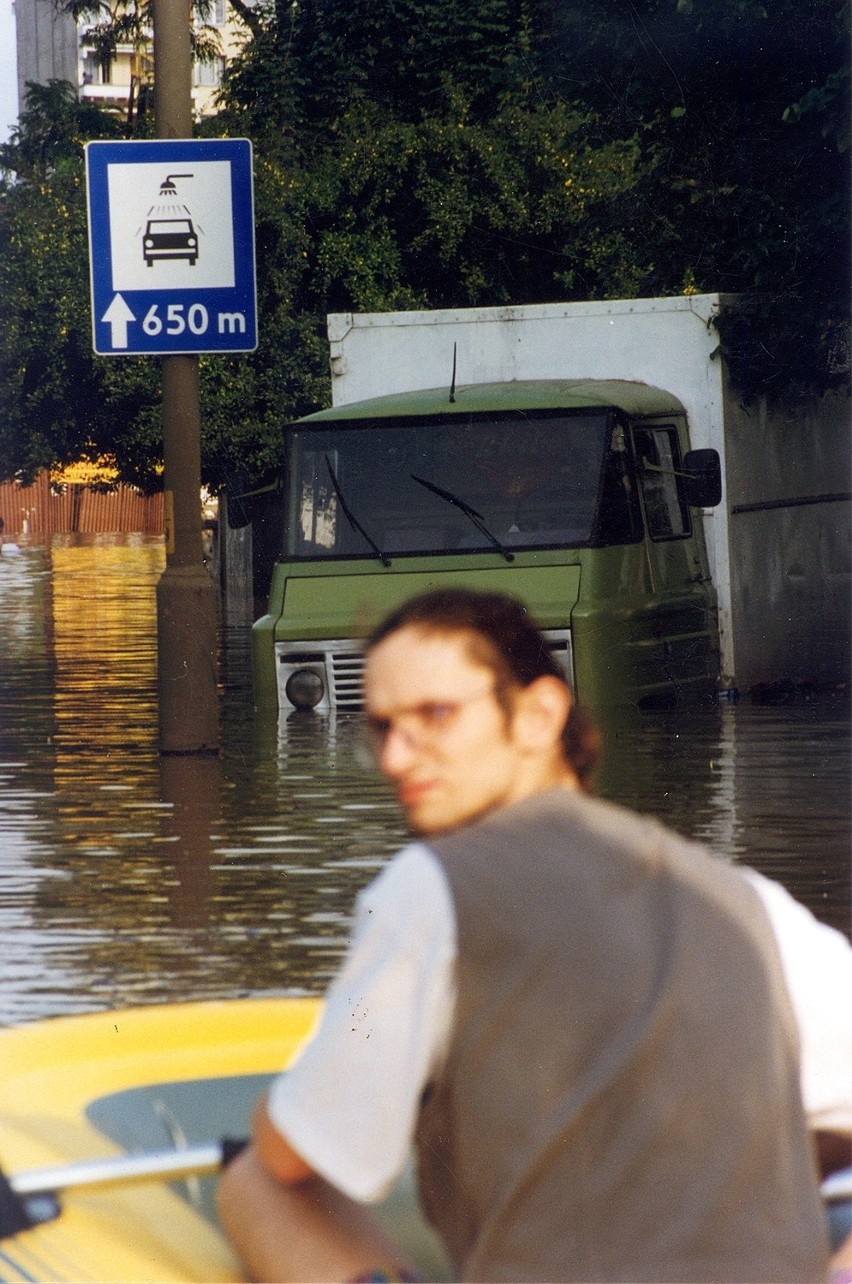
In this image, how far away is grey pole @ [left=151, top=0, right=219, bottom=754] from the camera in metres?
11.4

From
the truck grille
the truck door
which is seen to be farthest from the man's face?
the truck door

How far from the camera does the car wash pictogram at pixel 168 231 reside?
10.9m

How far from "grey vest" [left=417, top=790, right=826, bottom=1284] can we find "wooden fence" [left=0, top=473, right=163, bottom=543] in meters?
77.6

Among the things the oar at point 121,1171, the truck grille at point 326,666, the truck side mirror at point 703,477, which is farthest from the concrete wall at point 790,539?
the oar at point 121,1171

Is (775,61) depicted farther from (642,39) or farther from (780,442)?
(780,442)

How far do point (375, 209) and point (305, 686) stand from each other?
19377 mm

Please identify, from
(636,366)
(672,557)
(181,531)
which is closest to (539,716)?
(181,531)

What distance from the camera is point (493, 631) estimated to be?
201 cm

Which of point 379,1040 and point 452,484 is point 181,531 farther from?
point 379,1040

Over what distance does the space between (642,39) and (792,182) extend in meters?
1.66

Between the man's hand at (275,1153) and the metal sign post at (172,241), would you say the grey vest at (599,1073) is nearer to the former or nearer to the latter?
the man's hand at (275,1153)

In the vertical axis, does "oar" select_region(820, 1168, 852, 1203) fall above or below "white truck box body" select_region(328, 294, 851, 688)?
below

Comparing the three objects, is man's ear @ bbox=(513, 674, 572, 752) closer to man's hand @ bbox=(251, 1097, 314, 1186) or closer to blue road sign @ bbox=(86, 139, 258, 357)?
man's hand @ bbox=(251, 1097, 314, 1186)

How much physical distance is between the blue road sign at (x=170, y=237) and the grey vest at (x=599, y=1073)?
357 inches
